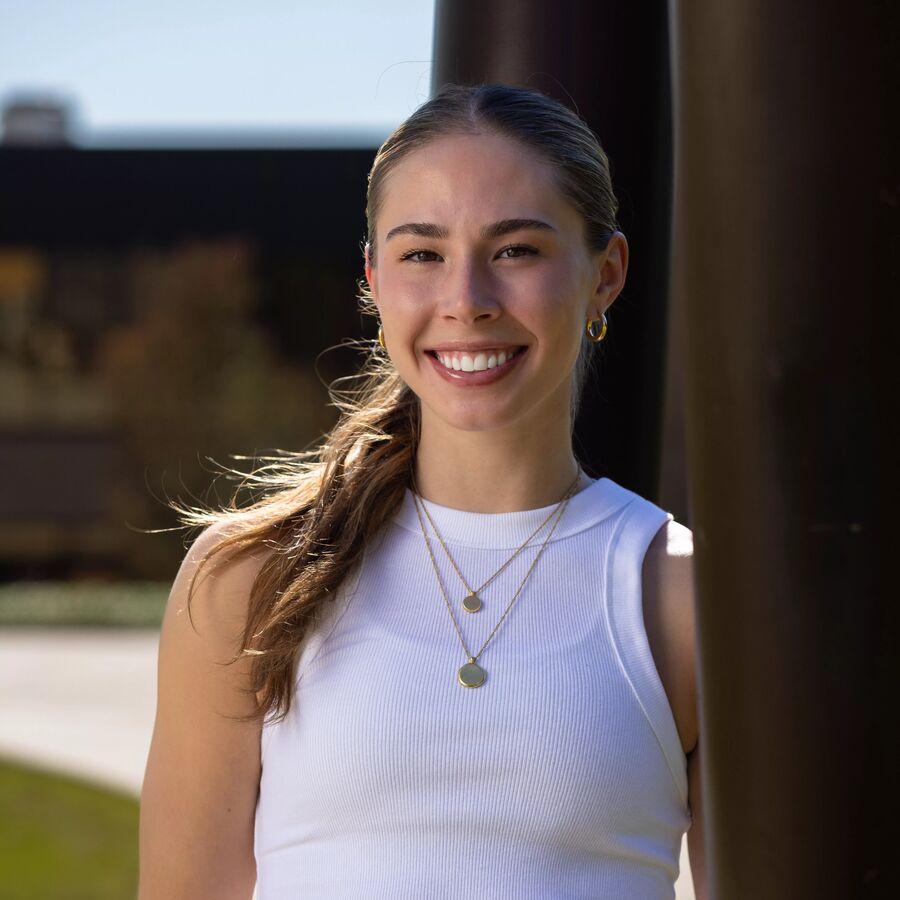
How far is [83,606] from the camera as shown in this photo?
40.3ft

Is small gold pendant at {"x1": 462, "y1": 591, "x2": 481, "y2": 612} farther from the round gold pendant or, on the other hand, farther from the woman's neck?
the woman's neck

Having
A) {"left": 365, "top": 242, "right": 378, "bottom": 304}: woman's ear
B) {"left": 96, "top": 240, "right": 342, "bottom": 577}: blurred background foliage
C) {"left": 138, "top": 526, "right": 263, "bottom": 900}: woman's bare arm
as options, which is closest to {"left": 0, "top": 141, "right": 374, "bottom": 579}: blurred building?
{"left": 96, "top": 240, "right": 342, "bottom": 577}: blurred background foliage

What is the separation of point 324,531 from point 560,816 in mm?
474

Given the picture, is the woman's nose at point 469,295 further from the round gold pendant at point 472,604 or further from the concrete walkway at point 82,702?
the concrete walkway at point 82,702

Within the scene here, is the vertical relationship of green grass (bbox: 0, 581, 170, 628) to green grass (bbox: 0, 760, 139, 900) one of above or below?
below

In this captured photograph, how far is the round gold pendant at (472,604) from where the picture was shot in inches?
71.8

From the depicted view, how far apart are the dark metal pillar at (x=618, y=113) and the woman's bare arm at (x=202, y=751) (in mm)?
564

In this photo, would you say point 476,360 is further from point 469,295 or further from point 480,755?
point 480,755

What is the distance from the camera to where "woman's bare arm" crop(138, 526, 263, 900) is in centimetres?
181

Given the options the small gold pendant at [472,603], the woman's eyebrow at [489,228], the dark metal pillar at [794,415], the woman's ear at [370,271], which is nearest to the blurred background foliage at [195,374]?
the woman's ear at [370,271]

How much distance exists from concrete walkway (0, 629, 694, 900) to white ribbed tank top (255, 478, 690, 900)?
347 cm

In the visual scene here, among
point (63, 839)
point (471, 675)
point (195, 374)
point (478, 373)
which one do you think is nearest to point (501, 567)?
point (471, 675)

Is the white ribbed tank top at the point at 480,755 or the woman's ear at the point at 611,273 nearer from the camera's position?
the white ribbed tank top at the point at 480,755

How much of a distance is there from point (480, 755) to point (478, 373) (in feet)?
1.43
